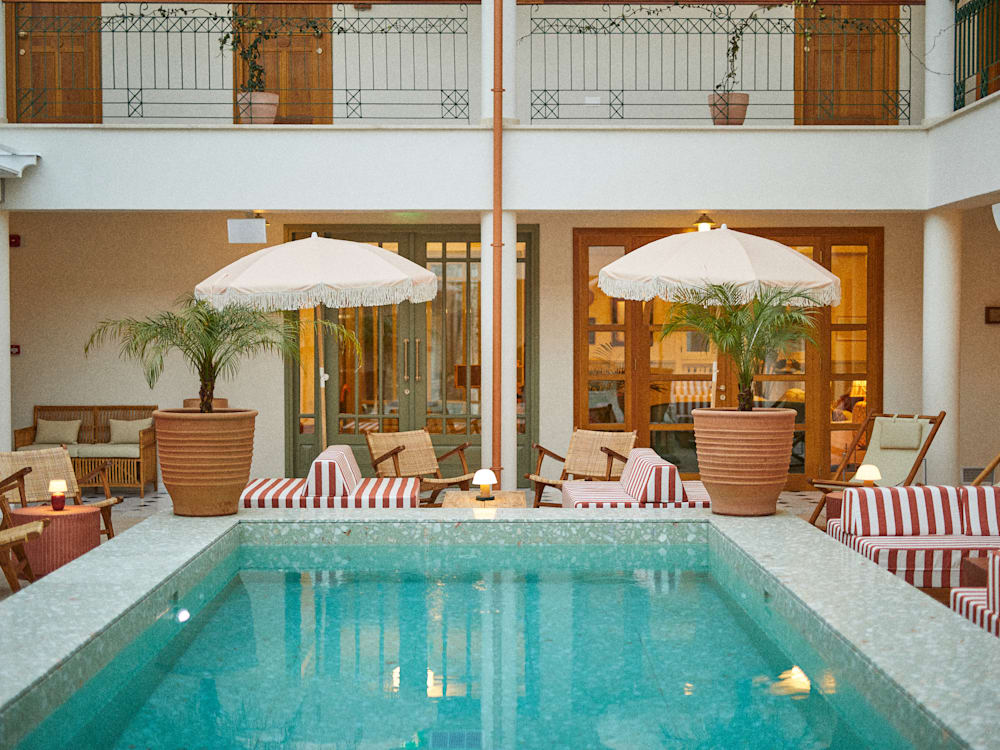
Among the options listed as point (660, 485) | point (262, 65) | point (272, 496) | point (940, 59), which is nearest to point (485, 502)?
point (660, 485)

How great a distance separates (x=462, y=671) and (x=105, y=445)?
6.95 m

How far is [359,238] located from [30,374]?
3.81m

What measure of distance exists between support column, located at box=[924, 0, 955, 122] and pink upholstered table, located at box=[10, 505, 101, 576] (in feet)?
23.7

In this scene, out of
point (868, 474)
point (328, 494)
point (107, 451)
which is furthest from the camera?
point (107, 451)

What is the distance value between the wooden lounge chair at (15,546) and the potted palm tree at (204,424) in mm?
818

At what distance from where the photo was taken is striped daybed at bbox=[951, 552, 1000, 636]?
13.1ft

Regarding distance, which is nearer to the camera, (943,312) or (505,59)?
(505,59)

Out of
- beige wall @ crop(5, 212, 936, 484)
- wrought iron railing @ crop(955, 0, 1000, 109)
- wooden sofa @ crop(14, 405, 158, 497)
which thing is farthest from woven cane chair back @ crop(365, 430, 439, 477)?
wrought iron railing @ crop(955, 0, 1000, 109)

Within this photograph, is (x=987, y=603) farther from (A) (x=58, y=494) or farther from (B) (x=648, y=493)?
(A) (x=58, y=494)

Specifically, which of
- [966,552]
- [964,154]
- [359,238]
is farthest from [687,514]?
[359,238]

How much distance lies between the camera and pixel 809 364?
33.9ft

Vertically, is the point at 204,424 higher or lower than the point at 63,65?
lower

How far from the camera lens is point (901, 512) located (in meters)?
5.80

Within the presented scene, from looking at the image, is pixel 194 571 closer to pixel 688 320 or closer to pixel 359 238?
pixel 688 320
